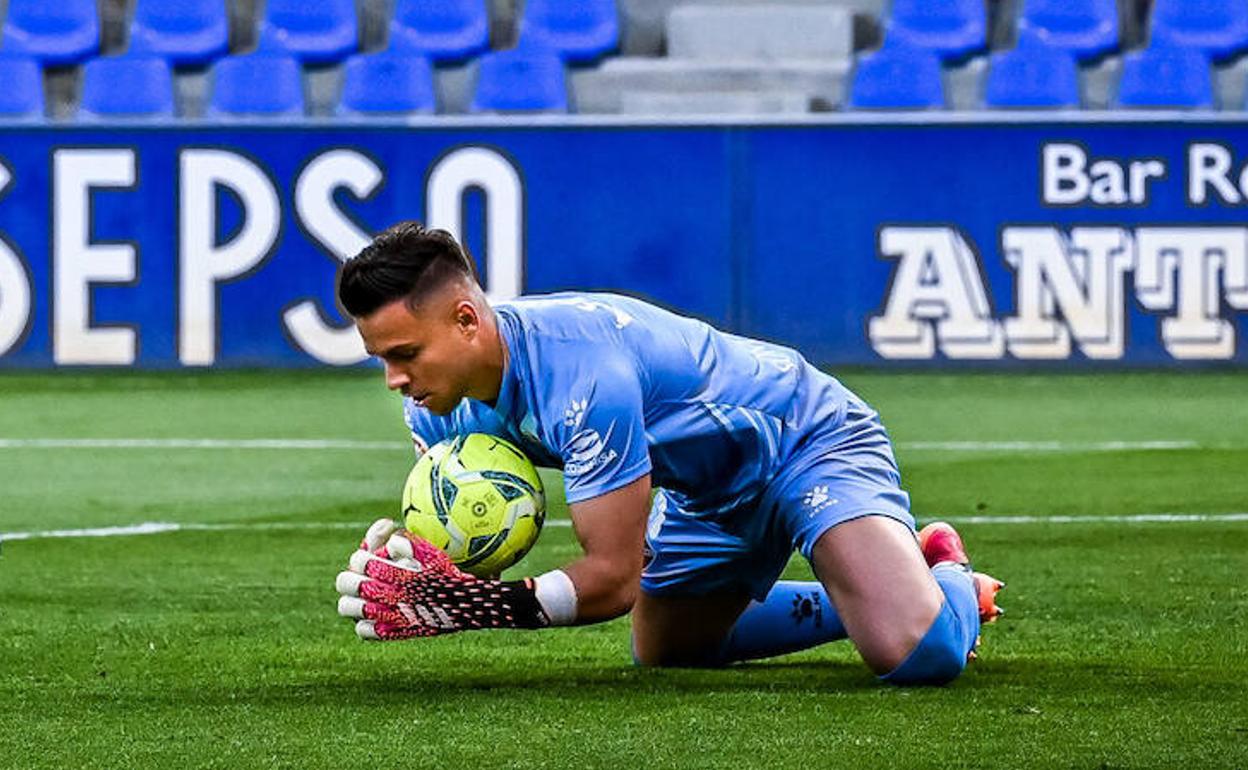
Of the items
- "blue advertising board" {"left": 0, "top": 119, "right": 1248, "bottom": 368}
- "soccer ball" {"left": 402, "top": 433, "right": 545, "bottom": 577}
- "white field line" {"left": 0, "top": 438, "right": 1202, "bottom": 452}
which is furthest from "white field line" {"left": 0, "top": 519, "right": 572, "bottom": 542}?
"blue advertising board" {"left": 0, "top": 119, "right": 1248, "bottom": 368}

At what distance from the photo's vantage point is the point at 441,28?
18875 mm

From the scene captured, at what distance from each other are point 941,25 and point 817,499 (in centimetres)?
1331

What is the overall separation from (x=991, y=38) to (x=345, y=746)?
15.1 m

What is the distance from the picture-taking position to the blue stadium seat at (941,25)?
18.5 meters

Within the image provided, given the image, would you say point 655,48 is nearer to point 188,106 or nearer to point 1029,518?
point 188,106

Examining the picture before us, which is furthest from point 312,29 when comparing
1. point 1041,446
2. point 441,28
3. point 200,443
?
point 1041,446

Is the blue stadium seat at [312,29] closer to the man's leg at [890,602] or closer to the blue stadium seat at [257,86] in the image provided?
the blue stadium seat at [257,86]

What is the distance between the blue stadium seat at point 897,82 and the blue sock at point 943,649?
1210 centimetres

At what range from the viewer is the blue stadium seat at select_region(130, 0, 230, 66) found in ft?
61.8

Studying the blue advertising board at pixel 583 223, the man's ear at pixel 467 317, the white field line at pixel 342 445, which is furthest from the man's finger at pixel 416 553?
the blue advertising board at pixel 583 223

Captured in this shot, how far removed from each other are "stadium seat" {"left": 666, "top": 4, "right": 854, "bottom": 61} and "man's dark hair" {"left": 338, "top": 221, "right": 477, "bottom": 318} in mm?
13418

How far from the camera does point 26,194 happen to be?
14906mm

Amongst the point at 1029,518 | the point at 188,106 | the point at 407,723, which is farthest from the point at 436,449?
the point at 188,106

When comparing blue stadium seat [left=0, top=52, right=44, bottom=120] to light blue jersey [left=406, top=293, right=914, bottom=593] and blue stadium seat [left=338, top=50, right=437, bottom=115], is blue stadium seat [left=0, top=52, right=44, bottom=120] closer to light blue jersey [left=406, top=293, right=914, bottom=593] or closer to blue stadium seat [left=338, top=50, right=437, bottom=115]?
blue stadium seat [left=338, top=50, right=437, bottom=115]
